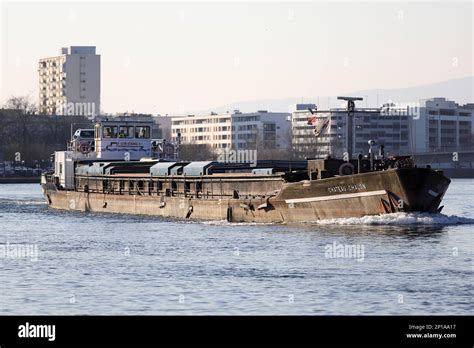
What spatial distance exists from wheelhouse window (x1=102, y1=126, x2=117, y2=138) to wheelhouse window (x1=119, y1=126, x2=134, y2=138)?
0.54m

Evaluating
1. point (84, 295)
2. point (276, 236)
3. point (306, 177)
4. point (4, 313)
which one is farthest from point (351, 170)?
point (4, 313)

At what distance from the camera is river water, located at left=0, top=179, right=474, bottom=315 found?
39.4m

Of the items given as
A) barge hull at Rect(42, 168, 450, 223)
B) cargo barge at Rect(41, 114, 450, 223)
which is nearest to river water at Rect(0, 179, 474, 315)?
barge hull at Rect(42, 168, 450, 223)

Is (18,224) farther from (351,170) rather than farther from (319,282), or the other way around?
(319,282)

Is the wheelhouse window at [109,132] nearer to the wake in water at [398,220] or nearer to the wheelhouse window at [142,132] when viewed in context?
the wheelhouse window at [142,132]

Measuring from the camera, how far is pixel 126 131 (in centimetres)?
10356

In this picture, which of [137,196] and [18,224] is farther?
[137,196]

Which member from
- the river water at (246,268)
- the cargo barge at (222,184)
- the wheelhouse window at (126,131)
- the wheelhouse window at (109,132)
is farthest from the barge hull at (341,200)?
the wheelhouse window at (126,131)

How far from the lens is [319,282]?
44.0 meters

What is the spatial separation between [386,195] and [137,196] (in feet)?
93.7
